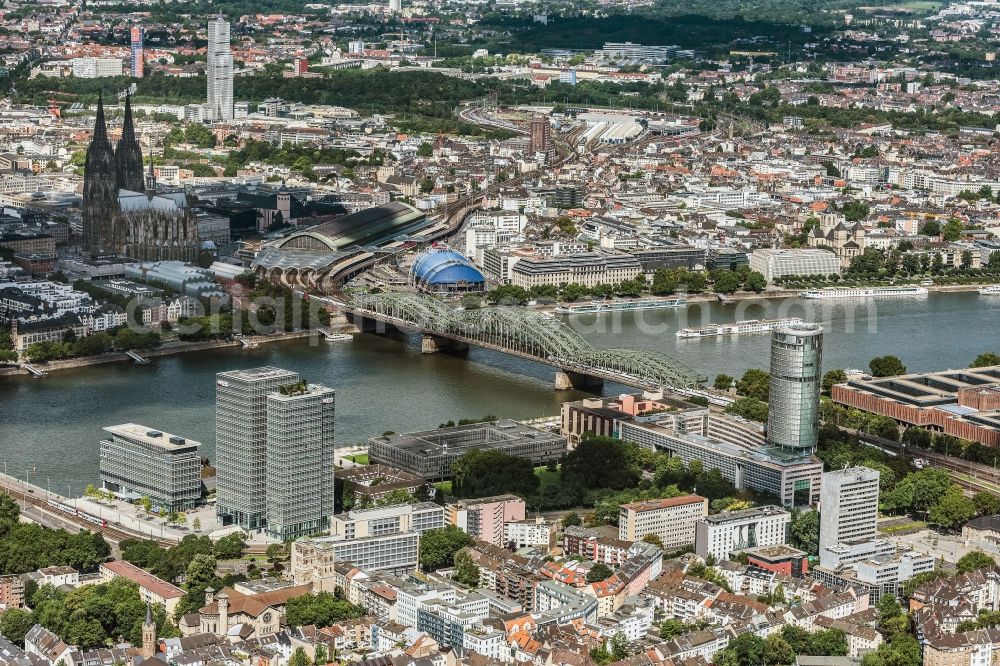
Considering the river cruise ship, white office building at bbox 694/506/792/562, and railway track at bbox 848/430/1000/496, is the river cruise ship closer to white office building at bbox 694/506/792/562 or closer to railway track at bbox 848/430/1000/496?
railway track at bbox 848/430/1000/496

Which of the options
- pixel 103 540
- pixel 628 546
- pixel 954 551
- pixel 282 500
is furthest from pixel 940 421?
pixel 103 540

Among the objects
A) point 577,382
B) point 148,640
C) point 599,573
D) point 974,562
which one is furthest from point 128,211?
point 974,562

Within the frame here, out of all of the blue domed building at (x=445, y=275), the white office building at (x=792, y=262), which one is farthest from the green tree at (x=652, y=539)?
the white office building at (x=792, y=262)

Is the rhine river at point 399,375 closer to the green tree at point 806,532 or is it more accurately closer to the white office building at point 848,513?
the green tree at point 806,532

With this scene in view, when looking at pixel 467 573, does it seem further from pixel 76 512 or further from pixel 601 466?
pixel 76 512

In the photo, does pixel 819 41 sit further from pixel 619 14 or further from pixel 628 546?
pixel 628 546

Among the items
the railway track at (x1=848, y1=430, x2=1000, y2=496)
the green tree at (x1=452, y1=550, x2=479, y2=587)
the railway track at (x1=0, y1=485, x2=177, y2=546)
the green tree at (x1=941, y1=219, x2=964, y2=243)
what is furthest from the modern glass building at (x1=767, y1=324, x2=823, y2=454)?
the green tree at (x1=941, y1=219, x2=964, y2=243)
